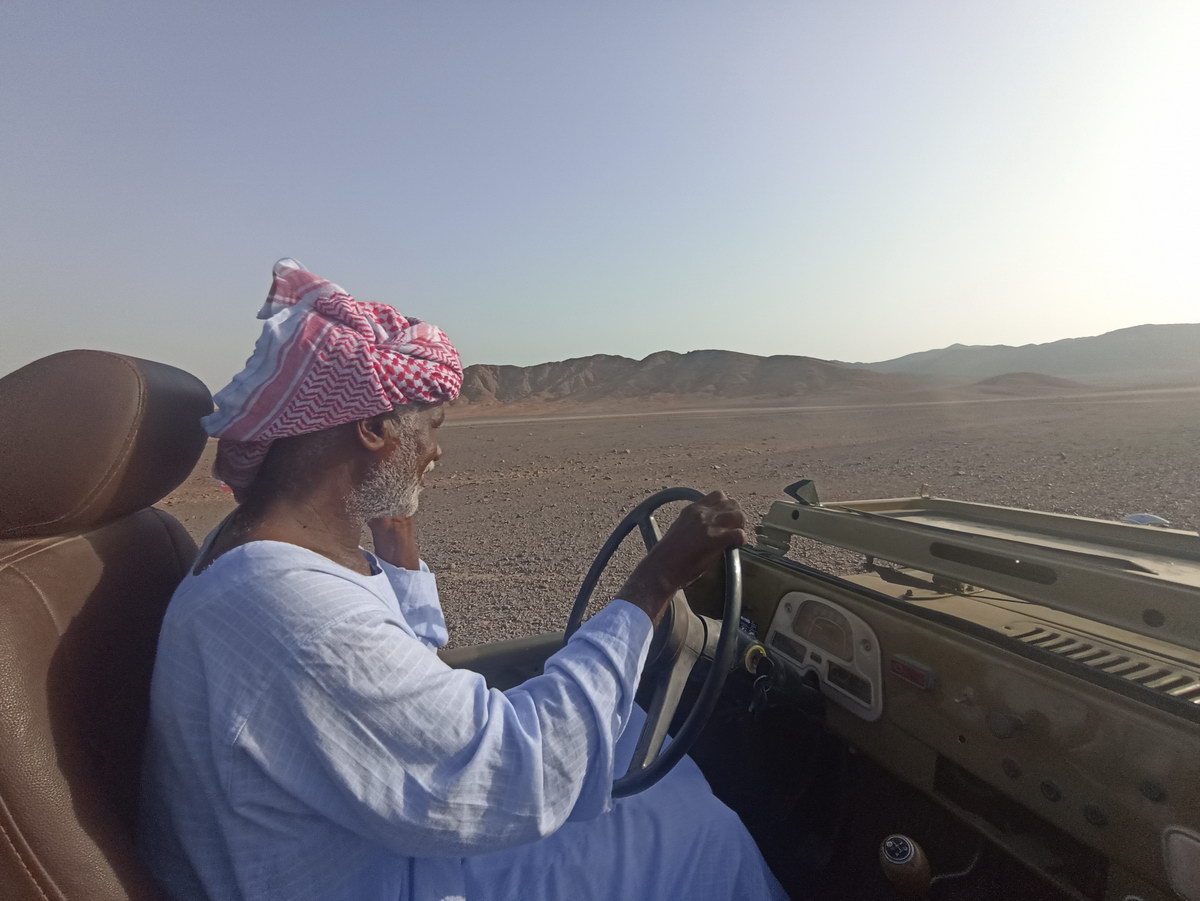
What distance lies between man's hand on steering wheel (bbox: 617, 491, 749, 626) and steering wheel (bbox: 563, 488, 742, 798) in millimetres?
161

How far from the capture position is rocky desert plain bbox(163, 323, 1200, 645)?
693cm

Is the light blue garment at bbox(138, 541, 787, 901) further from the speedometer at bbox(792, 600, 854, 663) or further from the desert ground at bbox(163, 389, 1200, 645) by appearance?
the desert ground at bbox(163, 389, 1200, 645)

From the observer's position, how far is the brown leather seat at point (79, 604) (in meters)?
1.19

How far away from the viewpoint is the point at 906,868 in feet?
5.91

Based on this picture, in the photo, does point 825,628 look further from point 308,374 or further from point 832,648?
point 308,374

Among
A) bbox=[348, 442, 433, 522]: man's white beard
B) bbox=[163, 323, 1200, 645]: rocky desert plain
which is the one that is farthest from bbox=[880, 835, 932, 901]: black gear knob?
bbox=[163, 323, 1200, 645]: rocky desert plain

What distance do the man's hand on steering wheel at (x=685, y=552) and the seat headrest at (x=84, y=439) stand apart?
1095 mm

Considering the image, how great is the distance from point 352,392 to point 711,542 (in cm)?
89

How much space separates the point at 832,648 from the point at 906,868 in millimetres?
729

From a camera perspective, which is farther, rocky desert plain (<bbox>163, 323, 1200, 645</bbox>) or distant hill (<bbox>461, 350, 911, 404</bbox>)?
distant hill (<bbox>461, 350, 911, 404</bbox>)

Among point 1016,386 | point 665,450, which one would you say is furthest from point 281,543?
point 1016,386

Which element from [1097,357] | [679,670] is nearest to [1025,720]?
[679,670]

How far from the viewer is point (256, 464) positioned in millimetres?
1717

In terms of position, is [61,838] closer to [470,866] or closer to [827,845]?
[470,866]
